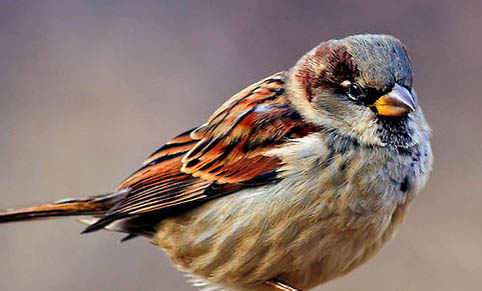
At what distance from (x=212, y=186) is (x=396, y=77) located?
25.5 inches

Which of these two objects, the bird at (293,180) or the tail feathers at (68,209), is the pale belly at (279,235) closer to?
the bird at (293,180)

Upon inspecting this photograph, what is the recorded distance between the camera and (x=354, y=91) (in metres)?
2.82

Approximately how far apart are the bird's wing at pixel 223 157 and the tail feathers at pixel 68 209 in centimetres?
6

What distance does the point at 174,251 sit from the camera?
315 cm

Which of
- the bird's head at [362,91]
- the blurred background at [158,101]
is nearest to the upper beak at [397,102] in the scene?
the bird's head at [362,91]

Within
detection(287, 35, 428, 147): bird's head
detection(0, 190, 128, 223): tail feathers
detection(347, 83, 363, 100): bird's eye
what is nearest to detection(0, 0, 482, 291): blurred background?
detection(0, 190, 128, 223): tail feathers

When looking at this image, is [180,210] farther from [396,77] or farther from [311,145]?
[396,77]

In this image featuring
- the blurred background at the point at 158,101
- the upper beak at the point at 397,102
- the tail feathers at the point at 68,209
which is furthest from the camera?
the blurred background at the point at 158,101

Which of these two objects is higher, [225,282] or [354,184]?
[354,184]

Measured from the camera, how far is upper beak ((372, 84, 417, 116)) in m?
2.73

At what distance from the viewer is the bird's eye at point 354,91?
280 cm

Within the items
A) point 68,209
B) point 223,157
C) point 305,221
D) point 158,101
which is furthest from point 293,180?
point 158,101

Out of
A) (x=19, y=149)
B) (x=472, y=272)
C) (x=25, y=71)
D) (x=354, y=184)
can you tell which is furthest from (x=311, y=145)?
(x=25, y=71)

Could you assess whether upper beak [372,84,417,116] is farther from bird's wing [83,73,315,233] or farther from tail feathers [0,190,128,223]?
tail feathers [0,190,128,223]
